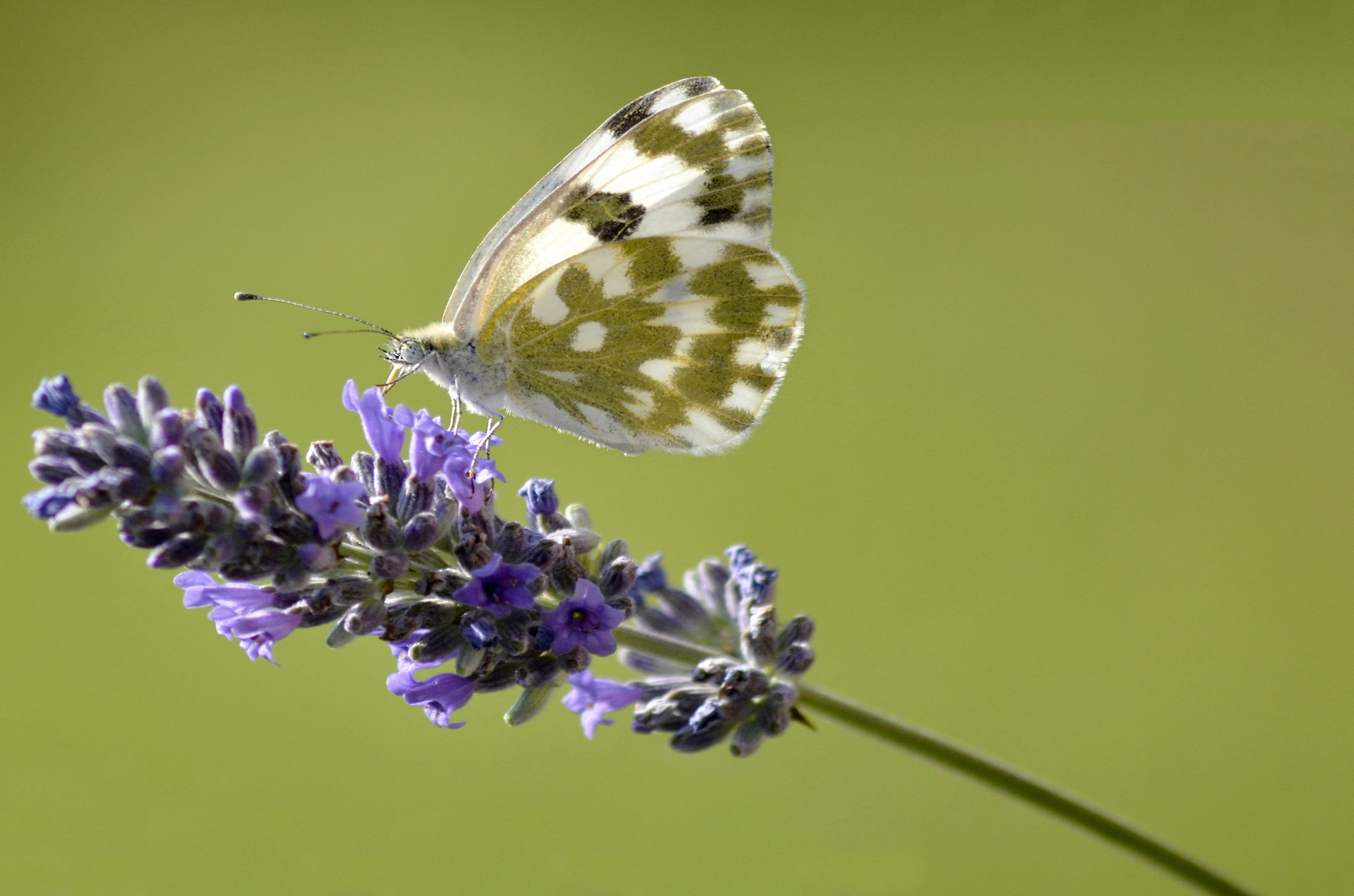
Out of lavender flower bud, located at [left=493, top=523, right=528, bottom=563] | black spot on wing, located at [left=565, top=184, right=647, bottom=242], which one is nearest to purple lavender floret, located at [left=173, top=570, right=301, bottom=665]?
lavender flower bud, located at [left=493, top=523, right=528, bottom=563]

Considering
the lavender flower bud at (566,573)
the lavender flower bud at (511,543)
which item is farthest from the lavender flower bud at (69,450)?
the lavender flower bud at (566,573)

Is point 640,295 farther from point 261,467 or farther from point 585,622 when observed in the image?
point 261,467

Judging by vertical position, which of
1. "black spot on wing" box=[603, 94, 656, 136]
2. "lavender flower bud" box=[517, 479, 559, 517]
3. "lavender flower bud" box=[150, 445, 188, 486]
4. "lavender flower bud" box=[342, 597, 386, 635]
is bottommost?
"lavender flower bud" box=[342, 597, 386, 635]

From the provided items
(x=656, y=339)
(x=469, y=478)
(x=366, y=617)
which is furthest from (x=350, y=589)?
(x=656, y=339)

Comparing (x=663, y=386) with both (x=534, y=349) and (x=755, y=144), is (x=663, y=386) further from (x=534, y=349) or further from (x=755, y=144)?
(x=755, y=144)

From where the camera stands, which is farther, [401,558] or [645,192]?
[645,192]

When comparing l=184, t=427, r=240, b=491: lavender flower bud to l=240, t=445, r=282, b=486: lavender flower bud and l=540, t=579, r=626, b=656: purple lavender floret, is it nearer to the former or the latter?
l=240, t=445, r=282, b=486: lavender flower bud
